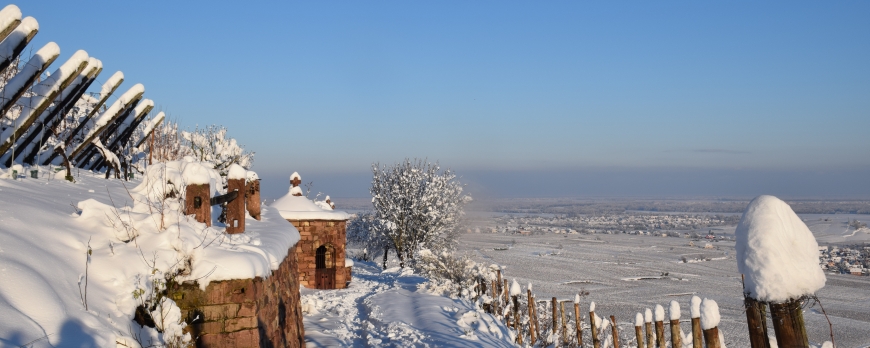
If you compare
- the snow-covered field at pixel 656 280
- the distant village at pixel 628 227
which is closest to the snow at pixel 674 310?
the snow-covered field at pixel 656 280

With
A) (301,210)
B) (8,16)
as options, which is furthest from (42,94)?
(301,210)

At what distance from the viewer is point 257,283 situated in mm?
4871

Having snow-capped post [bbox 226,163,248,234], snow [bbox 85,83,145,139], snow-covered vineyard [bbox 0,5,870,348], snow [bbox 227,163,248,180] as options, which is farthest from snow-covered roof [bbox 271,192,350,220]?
snow-capped post [bbox 226,163,248,234]

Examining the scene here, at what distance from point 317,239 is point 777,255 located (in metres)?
15.8

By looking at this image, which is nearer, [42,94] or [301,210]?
[42,94]

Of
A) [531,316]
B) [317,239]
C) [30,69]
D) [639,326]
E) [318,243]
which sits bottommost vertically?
[531,316]

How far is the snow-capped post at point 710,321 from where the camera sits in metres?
3.95

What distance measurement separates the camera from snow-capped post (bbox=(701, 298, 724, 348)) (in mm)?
3947

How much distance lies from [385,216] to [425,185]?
3.04 meters

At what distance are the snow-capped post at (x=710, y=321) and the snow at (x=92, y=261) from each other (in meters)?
3.42

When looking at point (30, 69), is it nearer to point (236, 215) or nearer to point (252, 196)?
point (252, 196)

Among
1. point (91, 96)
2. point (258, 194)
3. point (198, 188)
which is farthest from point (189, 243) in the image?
point (91, 96)

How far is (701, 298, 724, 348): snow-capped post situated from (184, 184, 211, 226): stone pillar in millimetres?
4540

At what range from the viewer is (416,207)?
3331cm
